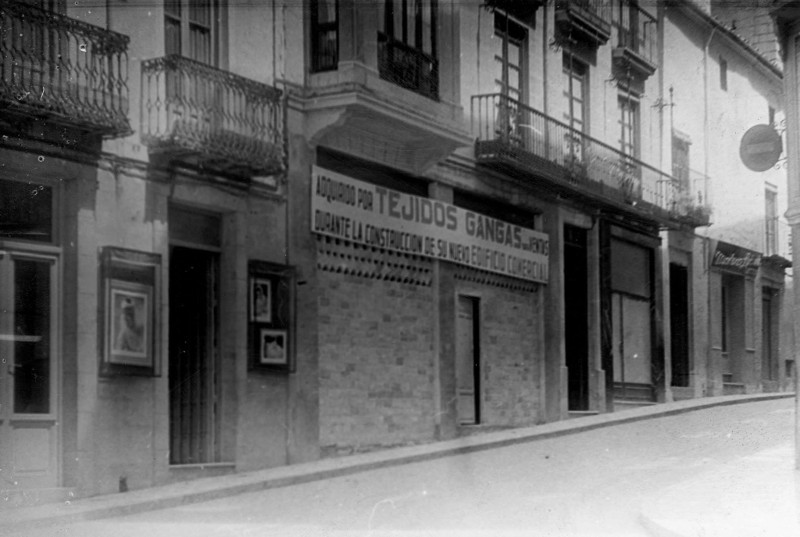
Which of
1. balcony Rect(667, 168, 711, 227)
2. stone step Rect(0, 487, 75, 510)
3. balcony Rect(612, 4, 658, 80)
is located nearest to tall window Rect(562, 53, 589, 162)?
balcony Rect(612, 4, 658, 80)

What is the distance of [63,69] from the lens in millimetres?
11711

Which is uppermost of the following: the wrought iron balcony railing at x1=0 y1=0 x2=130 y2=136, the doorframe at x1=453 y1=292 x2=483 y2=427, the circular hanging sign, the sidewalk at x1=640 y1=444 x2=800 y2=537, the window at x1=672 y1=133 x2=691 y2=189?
the window at x1=672 y1=133 x2=691 y2=189

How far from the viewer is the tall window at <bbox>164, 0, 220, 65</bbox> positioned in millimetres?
13852

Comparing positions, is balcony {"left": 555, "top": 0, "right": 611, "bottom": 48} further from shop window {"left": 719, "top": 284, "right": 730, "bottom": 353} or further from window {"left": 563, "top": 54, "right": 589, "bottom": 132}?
shop window {"left": 719, "top": 284, "right": 730, "bottom": 353}

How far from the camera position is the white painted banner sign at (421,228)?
16203mm

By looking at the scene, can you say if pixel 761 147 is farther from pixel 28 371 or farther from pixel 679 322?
pixel 679 322

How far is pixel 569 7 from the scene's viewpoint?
2200cm

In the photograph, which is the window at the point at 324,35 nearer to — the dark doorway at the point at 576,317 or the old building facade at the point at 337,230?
the old building facade at the point at 337,230

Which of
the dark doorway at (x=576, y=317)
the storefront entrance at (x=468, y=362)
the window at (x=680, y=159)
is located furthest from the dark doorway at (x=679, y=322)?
the storefront entrance at (x=468, y=362)

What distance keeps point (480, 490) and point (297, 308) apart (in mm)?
4447

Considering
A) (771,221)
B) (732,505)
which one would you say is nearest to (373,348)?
(732,505)

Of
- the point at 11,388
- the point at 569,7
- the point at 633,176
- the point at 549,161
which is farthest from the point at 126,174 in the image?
the point at 633,176

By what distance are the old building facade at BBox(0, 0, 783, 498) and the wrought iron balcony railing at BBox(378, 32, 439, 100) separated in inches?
2.3

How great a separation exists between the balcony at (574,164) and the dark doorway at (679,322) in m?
1.76
